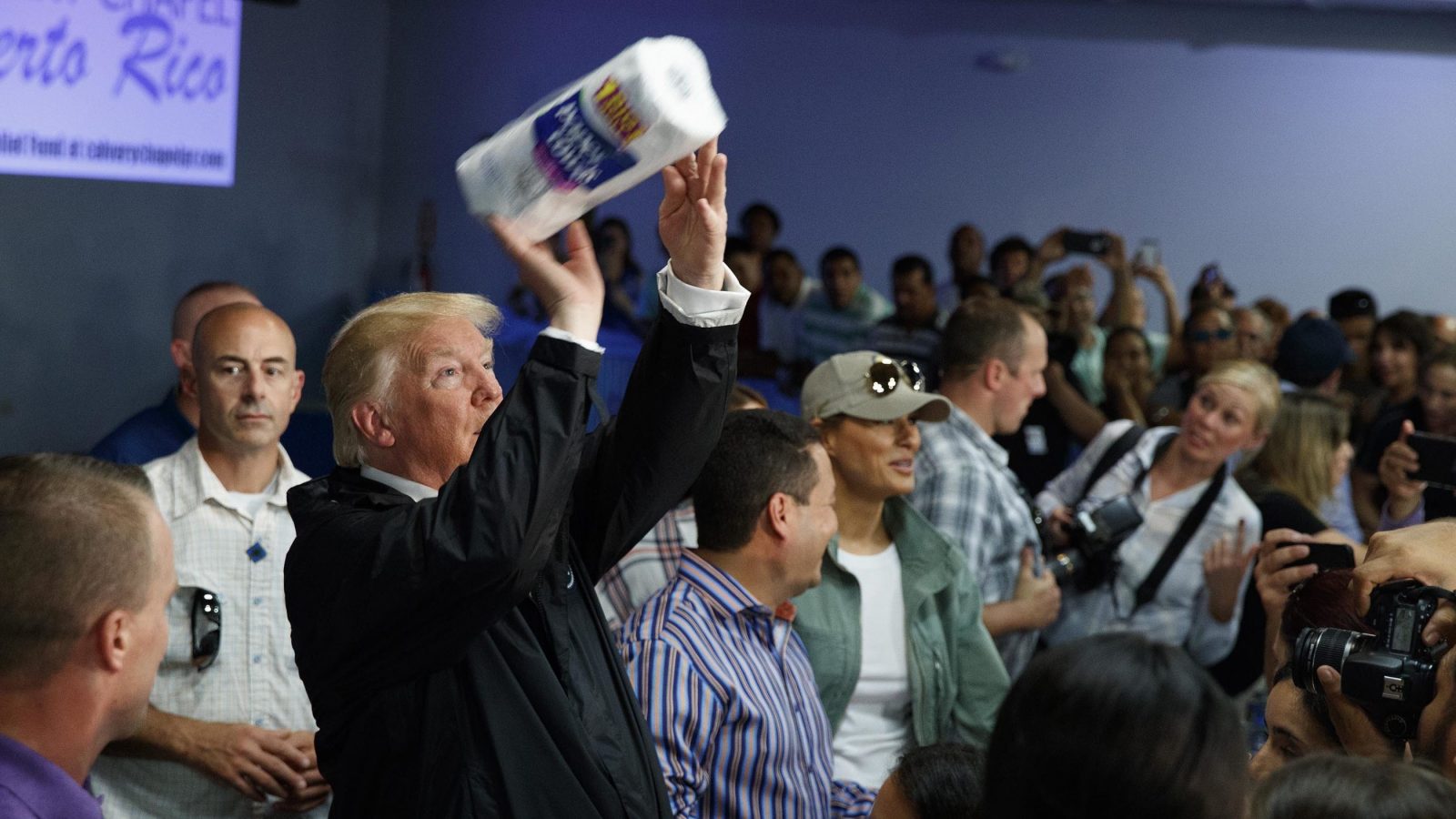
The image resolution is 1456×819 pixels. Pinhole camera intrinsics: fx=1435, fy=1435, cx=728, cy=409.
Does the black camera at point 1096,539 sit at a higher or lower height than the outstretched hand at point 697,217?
lower

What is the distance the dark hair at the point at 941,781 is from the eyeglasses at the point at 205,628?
1097 millimetres

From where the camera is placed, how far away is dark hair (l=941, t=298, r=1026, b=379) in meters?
3.29

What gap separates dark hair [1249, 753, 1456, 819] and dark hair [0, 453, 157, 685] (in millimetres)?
1003

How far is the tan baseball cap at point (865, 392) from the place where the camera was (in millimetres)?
2713

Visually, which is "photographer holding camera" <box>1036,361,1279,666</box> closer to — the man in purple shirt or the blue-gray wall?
the man in purple shirt

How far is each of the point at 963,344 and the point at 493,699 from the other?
206 cm

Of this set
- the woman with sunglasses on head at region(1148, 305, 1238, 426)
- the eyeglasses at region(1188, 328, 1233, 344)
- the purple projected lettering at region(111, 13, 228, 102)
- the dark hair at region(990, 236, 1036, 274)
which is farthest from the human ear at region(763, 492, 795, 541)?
the dark hair at region(990, 236, 1036, 274)

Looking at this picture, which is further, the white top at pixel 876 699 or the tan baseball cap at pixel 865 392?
the tan baseball cap at pixel 865 392

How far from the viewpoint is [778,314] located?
6.97 meters

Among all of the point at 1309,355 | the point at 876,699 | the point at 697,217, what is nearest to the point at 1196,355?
the point at 1309,355

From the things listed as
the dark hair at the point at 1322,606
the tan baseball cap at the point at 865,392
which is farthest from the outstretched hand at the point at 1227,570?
A: the dark hair at the point at 1322,606

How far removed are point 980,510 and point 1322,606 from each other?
1.15 metres

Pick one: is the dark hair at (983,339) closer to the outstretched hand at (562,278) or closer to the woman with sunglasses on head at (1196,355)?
the woman with sunglasses on head at (1196,355)

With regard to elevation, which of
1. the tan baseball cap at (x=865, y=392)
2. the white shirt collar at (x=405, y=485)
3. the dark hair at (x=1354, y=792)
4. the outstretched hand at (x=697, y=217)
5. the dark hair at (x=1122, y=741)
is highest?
the outstretched hand at (x=697, y=217)
